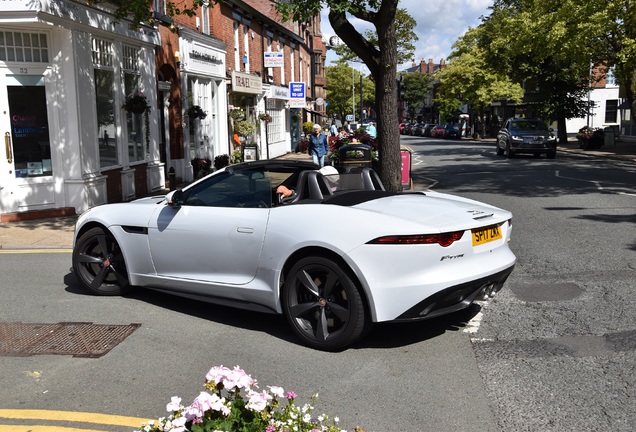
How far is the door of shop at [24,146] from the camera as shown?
41.5ft

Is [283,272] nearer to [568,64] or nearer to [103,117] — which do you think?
[103,117]

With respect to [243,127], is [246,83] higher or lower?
higher

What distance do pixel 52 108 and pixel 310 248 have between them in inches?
383

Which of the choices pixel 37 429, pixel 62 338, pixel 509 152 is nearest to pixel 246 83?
pixel 509 152

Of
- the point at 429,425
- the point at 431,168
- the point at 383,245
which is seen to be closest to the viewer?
the point at 429,425

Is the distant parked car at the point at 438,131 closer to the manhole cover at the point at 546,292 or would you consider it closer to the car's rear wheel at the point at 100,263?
the manhole cover at the point at 546,292

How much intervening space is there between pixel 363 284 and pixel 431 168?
20.6m

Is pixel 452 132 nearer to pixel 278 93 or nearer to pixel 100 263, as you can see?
pixel 278 93

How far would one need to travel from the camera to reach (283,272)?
5.46 metres

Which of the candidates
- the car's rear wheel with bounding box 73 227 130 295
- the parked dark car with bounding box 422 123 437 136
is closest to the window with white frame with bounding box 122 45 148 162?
the car's rear wheel with bounding box 73 227 130 295

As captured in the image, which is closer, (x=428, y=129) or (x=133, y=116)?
(x=133, y=116)

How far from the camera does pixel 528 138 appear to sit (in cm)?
2880

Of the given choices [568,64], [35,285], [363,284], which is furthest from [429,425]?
[568,64]

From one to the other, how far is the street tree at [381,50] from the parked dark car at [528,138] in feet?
53.4
